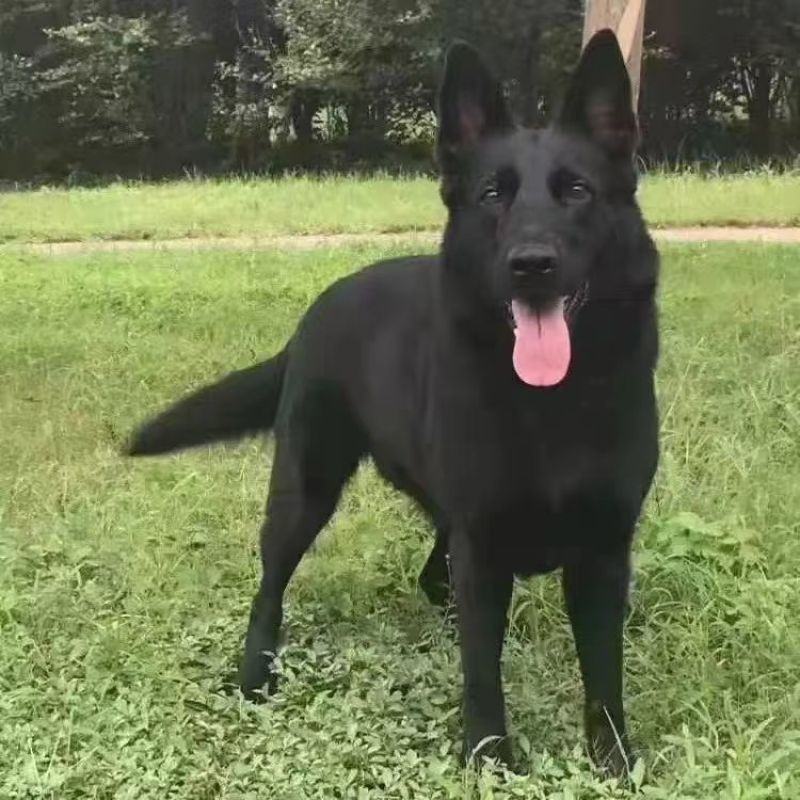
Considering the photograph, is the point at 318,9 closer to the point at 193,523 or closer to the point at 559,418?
the point at 193,523

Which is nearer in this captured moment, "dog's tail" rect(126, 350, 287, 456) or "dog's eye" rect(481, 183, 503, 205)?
"dog's eye" rect(481, 183, 503, 205)

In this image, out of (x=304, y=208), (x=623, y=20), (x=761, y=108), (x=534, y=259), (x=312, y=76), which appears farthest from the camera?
(x=761, y=108)

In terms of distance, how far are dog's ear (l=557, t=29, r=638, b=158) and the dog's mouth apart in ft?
1.03

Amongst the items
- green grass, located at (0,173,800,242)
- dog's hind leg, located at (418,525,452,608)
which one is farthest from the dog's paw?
green grass, located at (0,173,800,242)

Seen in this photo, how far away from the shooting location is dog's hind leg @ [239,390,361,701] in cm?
304

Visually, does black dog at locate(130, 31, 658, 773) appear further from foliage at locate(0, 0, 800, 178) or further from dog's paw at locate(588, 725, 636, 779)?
foliage at locate(0, 0, 800, 178)

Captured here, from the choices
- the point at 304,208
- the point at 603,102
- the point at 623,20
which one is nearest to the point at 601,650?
the point at 603,102

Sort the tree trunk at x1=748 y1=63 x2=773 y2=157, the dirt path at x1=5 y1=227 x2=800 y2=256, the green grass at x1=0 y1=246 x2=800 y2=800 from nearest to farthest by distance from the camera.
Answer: the green grass at x1=0 y1=246 x2=800 y2=800 → the dirt path at x1=5 y1=227 x2=800 y2=256 → the tree trunk at x1=748 y1=63 x2=773 y2=157

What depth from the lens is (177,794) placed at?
8.20ft

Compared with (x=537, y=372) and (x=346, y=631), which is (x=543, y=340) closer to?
(x=537, y=372)

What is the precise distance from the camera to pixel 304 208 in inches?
481

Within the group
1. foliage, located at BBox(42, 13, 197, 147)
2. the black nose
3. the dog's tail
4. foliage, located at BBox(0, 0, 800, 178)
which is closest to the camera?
the black nose

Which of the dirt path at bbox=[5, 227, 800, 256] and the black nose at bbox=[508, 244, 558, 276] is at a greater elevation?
the black nose at bbox=[508, 244, 558, 276]

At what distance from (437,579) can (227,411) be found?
75 cm
